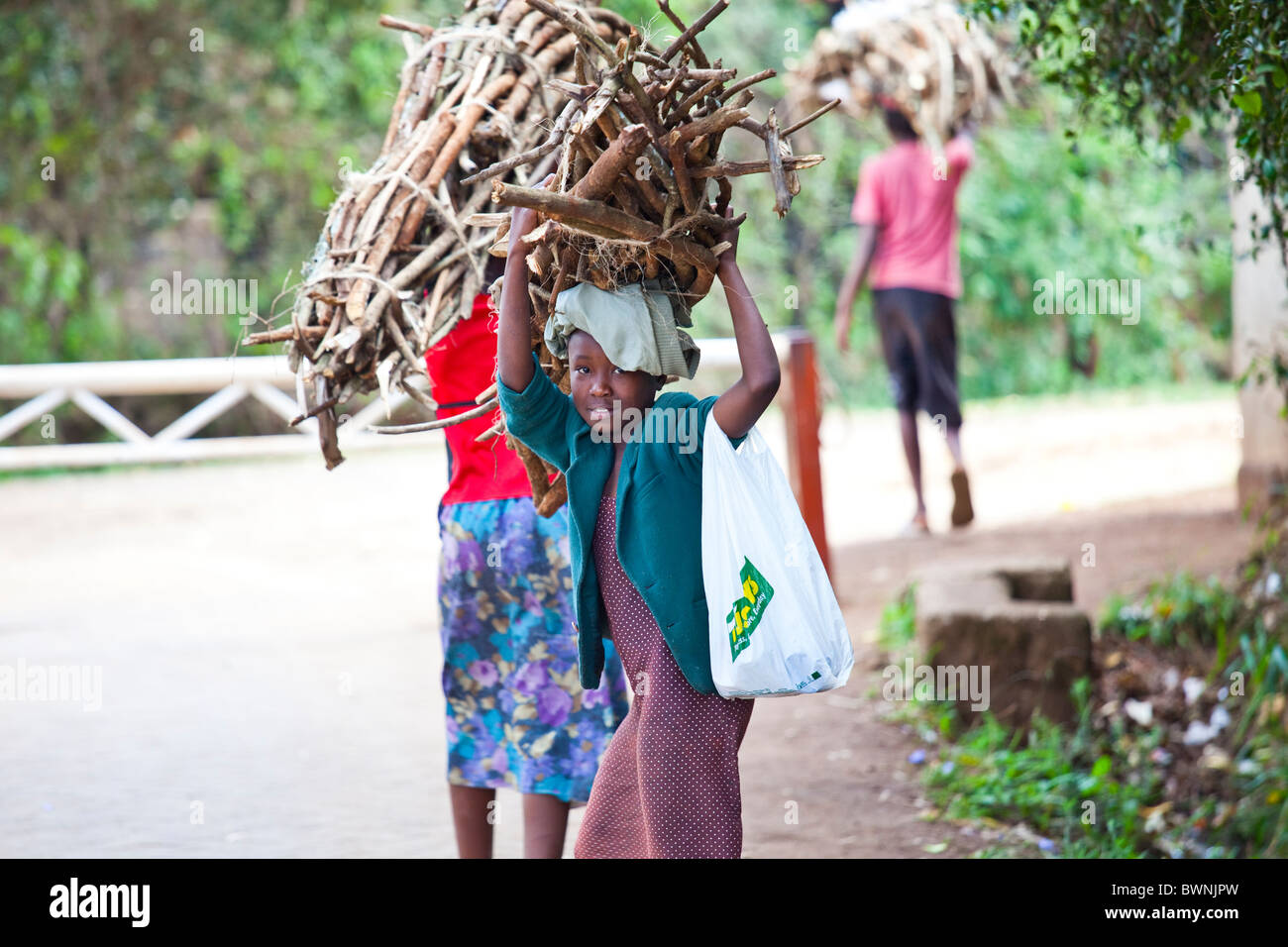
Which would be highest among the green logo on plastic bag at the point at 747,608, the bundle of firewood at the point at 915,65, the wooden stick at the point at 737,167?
the bundle of firewood at the point at 915,65

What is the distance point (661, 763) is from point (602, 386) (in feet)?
2.33

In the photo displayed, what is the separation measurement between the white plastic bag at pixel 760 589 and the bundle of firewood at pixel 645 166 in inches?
13.4

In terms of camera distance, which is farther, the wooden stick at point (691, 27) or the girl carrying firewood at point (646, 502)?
the girl carrying firewood at point (646, 502)

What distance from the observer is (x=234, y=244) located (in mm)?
13688

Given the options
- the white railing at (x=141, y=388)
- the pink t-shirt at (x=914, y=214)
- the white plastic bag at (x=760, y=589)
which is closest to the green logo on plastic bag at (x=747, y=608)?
the white plastic bag at (x=760, y=589)

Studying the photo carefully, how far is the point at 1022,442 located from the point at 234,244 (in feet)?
25.4

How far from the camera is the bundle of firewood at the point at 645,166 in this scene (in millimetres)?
2408

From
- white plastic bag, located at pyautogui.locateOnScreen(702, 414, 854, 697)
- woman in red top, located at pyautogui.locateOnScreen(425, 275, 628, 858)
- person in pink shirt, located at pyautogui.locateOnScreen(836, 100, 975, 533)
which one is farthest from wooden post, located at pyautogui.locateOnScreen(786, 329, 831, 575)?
white plastic bag, located at pyautogui.locateOnScreen(702, 414, 854, 697)

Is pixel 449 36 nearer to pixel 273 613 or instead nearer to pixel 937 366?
pixel 273 613

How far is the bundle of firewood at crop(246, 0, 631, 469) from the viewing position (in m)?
3.18

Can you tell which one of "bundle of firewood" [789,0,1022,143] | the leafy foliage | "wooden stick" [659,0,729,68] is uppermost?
"bundle of firewood" [789,0,1022,143]

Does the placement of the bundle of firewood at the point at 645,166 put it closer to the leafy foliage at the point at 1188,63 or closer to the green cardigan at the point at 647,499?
the green cardigan at the point at 647,499

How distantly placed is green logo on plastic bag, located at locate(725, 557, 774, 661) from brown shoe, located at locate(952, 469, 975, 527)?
5.50m

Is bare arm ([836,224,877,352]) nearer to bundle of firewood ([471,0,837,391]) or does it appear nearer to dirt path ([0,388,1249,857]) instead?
dirt path ([0,388,1249,857])
